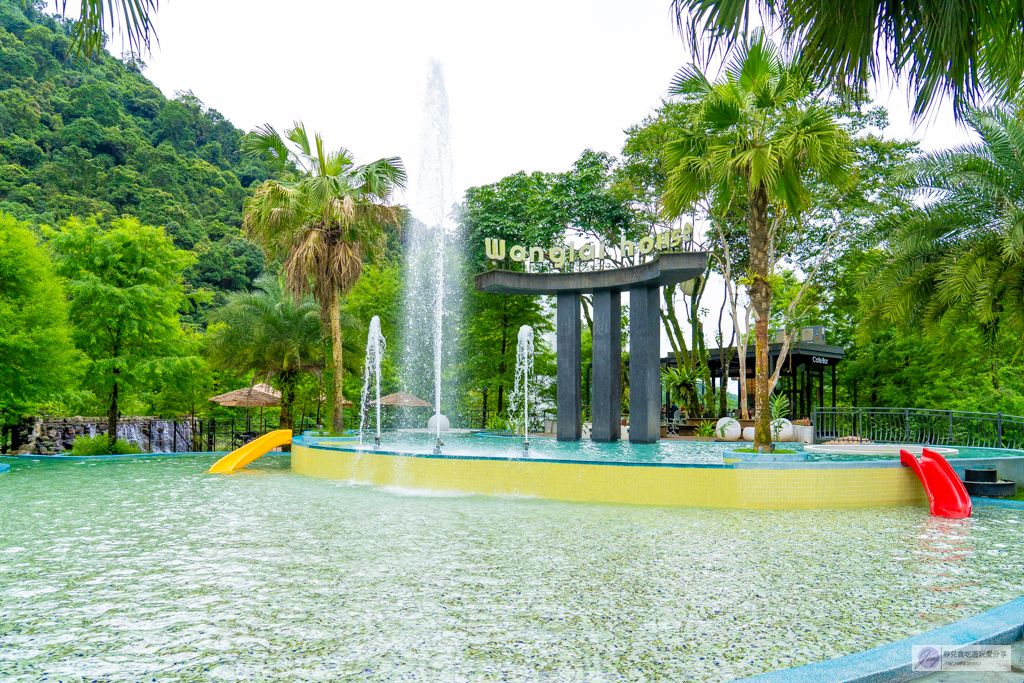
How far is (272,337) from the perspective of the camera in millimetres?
23297

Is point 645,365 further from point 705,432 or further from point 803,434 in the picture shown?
point 803,434

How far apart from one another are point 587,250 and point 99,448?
45.3ft

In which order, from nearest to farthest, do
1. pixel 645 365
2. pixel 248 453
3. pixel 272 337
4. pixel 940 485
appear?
pixel 940 485
pixel 248 453
pixel 645 365
pixel 272 337

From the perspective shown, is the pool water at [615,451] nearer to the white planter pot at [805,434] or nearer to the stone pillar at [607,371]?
the stone pillar at [607,371]

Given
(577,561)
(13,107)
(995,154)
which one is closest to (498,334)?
(995,154)

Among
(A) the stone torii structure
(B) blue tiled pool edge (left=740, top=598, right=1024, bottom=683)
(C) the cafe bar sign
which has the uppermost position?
(C) the cafe bar sign

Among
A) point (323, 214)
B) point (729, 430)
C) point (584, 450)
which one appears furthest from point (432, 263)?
point (584, 450)

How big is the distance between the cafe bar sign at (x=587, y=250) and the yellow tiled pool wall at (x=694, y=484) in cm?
692

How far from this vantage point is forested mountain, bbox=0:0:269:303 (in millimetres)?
36344

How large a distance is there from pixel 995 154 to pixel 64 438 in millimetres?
24251

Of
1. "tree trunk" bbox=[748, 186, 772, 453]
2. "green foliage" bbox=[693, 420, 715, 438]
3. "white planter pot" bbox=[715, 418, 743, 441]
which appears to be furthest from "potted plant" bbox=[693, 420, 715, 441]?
"tree trunk" bbox=[748, 186, 772, 453]

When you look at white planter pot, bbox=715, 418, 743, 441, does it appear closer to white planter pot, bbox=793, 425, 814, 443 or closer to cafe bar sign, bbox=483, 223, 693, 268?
white planter pot, bbox=793, 425, 814, 443

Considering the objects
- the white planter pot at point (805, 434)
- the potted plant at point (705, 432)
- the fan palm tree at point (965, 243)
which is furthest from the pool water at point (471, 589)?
the potted plant at point (705, 432)

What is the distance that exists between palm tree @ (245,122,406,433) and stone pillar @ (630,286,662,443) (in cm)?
657
